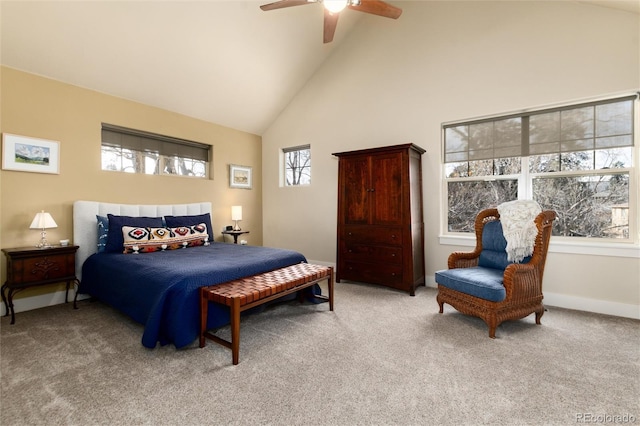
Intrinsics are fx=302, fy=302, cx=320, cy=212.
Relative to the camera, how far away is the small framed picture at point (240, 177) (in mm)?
5340

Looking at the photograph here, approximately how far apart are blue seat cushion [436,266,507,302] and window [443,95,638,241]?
3.83 feet

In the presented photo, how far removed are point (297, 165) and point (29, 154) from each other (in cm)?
355

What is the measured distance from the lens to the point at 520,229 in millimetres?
2869

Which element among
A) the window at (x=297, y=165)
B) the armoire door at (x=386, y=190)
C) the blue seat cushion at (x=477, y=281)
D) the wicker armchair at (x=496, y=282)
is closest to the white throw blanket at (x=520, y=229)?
the wicker armchair at (x=496, y=282)

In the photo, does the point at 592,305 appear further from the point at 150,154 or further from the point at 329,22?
the point at 150,154

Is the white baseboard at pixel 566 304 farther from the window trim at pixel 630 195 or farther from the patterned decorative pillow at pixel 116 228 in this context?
the patterned decorative pillow at pixel 116 228

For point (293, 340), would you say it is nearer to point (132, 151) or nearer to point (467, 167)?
point (467, 167)

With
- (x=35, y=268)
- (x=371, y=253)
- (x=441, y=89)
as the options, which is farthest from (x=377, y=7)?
(x=35, y=268)

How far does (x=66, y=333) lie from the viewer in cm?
263

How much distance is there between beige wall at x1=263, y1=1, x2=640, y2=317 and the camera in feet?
10.1

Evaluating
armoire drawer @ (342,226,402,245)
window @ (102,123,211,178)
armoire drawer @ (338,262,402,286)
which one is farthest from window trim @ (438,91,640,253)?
window @ (102,123,211,178)

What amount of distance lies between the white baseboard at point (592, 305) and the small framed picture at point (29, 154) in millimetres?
5756

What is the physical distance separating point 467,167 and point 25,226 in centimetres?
520

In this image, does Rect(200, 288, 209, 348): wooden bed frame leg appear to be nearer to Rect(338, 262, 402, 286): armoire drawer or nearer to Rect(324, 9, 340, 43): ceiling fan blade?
Rect(338, 262, 402, 286): armoire drawer
